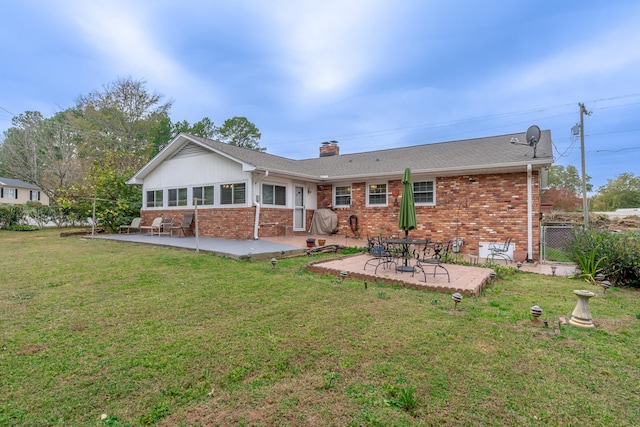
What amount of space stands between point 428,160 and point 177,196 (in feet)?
36.4

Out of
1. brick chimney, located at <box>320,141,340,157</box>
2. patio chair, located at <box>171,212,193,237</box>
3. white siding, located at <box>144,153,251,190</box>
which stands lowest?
patio chair, located at <box>171,212,193,237</box>

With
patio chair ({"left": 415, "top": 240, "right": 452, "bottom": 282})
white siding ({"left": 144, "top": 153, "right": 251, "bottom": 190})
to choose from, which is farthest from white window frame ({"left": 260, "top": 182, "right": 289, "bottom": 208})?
patio chair ({"left": 415, "top": 240, "right": 452, "bottom": 282})

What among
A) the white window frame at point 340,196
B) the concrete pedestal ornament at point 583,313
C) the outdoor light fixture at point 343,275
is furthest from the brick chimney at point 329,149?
the concrete pedestal ornament at point 583,313

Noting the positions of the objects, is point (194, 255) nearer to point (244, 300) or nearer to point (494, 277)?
point (244, 300)

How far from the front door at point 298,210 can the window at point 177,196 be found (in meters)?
5.17

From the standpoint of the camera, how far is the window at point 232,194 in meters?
11.7

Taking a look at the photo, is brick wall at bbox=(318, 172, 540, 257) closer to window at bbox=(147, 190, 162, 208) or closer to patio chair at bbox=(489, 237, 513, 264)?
patio chair at bbox=(489, 237, 513, 264)

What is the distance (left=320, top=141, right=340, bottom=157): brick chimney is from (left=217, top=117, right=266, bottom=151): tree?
15353 millimetres

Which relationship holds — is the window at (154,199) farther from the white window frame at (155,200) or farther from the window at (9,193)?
the window at (9,193)

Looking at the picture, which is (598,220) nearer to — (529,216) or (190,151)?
(529,216)

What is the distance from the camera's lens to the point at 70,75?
75.8 ft

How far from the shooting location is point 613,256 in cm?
634

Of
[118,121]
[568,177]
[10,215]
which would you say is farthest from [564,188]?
[10,215]

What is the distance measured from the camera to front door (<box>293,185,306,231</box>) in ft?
42.4
